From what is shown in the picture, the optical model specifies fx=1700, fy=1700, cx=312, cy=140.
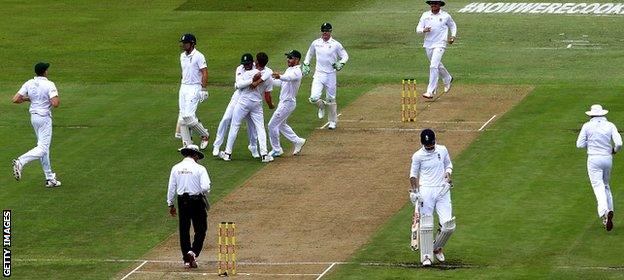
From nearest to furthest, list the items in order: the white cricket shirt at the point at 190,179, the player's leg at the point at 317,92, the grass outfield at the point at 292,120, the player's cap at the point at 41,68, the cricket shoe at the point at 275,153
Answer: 1. the white cricket shirt at the point at 190,179
2. the grass outfield at the point at 292,120
3. the player's cap at the point at 41,68
4. the cricket shoe at the point at 275,153
5. the player's leg at the point at 317,92

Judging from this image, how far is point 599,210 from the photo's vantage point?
2917 centimetres

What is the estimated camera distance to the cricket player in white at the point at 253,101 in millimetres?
34938

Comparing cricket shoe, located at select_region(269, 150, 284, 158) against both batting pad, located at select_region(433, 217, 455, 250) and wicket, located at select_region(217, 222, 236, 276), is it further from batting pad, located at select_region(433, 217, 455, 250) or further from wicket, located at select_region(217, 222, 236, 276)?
batting pad, located at select_region(433, 217, 455, 250)

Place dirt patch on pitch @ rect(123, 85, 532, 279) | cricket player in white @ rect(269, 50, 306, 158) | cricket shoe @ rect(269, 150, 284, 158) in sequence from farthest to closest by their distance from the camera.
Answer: cricket shoe @ rect(269, 150, 284, 158)
cricket player in white @ rect(269, 50, 306, 158)
dirt patch on pitch @ rect(123, 85, 532, 279)

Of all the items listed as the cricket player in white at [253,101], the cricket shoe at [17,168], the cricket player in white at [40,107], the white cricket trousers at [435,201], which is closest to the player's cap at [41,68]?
the cricket player in white at [40,107]

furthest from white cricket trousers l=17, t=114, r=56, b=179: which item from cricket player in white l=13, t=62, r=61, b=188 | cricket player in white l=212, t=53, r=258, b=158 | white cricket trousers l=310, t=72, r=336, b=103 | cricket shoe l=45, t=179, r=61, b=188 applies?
white cricket trousers l=310, t=72, r=336, b=103

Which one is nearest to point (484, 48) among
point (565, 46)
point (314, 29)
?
point (565, 46)

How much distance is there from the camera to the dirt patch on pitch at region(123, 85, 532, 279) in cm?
2834

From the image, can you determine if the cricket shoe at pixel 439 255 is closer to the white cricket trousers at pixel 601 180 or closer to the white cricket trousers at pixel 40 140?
the white cricket trousers at pixel 601 180

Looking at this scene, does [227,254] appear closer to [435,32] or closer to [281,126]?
[281,126]

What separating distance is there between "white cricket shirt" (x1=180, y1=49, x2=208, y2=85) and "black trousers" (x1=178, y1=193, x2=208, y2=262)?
8.65m

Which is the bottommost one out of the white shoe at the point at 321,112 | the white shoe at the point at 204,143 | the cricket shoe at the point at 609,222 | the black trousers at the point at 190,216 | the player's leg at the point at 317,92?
the cricket shoe at the point at 609,222

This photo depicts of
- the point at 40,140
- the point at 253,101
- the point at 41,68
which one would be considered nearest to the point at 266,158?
the point at 253,101

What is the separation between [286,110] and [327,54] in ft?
9.87
